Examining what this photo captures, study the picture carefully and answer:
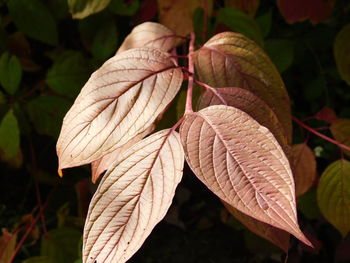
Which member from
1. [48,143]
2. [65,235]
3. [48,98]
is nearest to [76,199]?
[48,143]

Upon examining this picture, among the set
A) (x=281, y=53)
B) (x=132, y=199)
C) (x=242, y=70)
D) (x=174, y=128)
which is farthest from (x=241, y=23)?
(x=132, y=199)

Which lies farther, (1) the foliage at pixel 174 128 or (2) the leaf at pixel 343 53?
(2) the leaf at pixel 343 53

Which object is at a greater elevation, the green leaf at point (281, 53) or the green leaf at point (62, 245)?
the green leaf at point (281, 53)

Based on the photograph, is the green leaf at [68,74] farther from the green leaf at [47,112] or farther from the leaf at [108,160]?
the leaf at [108,160]

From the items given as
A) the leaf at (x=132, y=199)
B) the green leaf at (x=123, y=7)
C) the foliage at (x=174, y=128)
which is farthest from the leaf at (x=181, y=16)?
the leaf at (x=132, y=199)

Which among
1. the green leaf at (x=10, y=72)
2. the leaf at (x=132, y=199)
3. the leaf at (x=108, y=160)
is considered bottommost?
the green leaf at (x=10, y=72)

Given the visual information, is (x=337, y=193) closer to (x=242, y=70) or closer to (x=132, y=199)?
(x=242, y=70)
